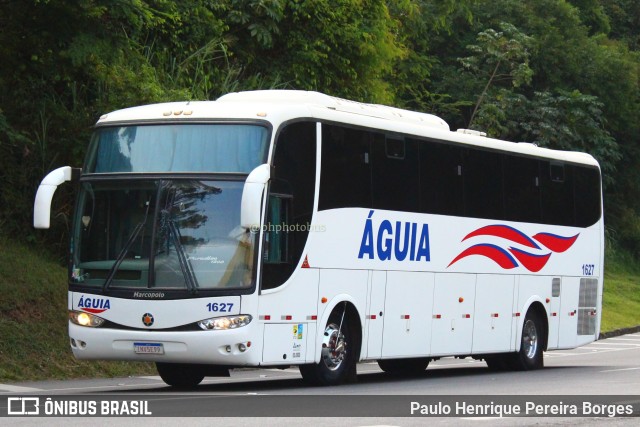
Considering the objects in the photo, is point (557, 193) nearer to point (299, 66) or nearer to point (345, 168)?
point (345, 168)

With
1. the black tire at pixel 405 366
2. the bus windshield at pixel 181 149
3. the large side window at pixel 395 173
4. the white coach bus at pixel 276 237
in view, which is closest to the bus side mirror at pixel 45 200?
the white coach bus at pixel 276 237

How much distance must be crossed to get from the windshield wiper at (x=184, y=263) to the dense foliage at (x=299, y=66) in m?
5.52

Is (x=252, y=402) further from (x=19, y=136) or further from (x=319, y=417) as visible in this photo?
(x=19, y=136)

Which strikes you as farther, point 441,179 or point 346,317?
point 441,179

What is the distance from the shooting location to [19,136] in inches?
873

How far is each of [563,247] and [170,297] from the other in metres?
10.2

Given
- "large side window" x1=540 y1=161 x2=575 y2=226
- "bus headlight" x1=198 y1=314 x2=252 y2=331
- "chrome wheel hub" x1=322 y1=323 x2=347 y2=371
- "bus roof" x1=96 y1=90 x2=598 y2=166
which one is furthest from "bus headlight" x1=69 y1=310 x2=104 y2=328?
"large side window" x1=540 y1=161 x2=575 y2=226

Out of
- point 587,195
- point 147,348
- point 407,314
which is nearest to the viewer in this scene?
point 147,348

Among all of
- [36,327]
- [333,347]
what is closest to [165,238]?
[333,347]

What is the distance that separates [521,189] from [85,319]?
30.0ft

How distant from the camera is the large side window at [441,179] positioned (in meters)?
19.6

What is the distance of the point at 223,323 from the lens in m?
15.6

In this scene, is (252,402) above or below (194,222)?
below

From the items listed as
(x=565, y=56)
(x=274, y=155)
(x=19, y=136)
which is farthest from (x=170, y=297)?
(x=565, y=56)
